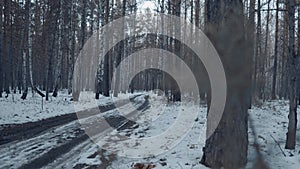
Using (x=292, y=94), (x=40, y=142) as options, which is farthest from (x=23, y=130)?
(x=292, y=94)

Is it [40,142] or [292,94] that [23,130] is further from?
[292,94]

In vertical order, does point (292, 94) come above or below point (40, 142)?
above

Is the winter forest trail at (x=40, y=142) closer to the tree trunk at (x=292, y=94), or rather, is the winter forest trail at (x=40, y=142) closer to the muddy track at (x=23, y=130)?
the muddy track at (x=23, y=130)

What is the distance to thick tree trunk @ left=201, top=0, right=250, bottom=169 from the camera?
253 inches

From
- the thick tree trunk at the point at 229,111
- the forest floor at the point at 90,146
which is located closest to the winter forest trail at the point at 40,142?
the forest floor at the point at 90,146

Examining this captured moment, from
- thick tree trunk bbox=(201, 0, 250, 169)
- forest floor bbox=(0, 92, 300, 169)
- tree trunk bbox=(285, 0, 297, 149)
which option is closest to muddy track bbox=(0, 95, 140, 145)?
forest floor bbox=(0, 92, 300, 169)

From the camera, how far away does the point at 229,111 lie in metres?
6.59

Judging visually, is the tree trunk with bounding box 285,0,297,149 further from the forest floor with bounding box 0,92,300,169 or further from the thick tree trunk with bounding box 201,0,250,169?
the thick tree trunk with bounding box 201,0,250,169

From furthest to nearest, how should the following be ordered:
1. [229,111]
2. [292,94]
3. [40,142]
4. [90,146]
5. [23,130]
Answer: [23,130] < [40,142] < [90,146] < [292,94] < [229,111]

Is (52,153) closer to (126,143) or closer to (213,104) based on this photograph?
(126,143)

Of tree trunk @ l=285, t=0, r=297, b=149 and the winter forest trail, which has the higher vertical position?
tree trunk @ l=285, t=0, r=297, b=149

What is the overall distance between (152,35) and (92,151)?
32.3 m

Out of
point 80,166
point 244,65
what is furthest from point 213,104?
point 80,166

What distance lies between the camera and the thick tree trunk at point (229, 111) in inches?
253
